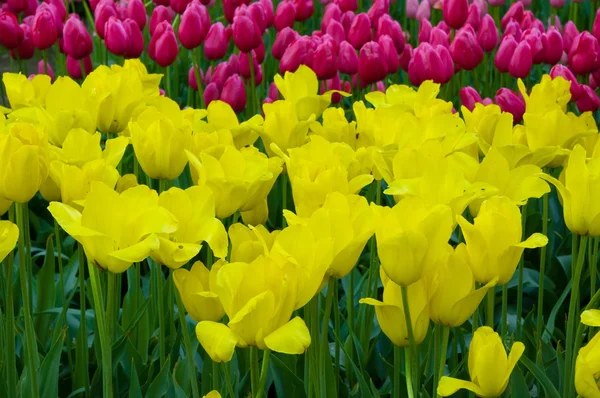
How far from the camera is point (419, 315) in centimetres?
115

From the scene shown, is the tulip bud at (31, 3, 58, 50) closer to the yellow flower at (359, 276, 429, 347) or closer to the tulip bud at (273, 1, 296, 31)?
the tulip bud at (273, 1, 296, 31)

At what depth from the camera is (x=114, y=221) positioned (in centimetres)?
114

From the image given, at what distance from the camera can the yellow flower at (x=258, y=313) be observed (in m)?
1.00

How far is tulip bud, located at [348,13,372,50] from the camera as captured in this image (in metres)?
2.92

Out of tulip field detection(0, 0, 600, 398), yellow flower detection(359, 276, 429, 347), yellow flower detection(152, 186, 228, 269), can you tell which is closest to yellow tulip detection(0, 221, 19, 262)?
tulip field detection(0, 0, 600, 398)

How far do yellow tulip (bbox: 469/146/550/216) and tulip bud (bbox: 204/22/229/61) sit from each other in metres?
1.55

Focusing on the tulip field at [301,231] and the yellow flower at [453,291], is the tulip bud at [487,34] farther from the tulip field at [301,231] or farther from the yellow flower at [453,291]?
the yellow flower at [453,291]

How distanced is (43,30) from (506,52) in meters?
1.38

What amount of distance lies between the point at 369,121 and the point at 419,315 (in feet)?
2.10

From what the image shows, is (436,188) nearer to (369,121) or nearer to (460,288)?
(460,288)

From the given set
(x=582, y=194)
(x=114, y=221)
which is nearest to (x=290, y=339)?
(x=114, y=221)

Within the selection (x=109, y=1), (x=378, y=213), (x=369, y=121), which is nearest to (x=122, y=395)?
(x=369, y=121)

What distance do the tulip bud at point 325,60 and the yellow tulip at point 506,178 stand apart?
1.22m

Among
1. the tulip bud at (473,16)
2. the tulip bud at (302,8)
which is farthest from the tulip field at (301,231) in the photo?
the tulip bud at (302,8)
